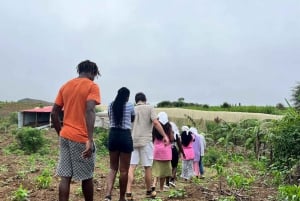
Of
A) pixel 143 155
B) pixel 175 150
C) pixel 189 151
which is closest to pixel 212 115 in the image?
pixel 189 151

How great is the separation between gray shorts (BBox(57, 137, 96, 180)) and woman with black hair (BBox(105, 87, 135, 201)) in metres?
1.23

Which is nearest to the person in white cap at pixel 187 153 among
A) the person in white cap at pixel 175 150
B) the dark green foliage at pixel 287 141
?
the person in white cap at pixel 175 150

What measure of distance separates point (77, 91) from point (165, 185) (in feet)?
14.1

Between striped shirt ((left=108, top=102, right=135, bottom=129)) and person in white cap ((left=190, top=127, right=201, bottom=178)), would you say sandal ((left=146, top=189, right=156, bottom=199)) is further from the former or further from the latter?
person in white cap ((left=190, top=127, right=201, bottom=178))

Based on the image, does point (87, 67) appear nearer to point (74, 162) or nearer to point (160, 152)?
point (74, 162)

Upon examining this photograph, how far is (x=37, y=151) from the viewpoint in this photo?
16.1 meters

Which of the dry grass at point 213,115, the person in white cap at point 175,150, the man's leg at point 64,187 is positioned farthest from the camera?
the dry grass at point 213,115

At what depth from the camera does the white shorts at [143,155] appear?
7.08m

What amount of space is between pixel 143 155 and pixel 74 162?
211 cm

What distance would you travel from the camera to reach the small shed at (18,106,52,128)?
97.1 ft

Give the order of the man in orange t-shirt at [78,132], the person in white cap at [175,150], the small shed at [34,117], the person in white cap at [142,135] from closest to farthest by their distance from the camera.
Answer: the man in orange t-shirt at [78,132] → the person in white cap at [142,135] → the person in white cap at [175,150] → the small shed at [34,117]

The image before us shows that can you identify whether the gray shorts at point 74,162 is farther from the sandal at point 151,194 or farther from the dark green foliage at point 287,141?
the dark green foliage at point 287,141

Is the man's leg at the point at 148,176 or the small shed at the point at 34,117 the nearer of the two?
the man's leg at the point at 148,176

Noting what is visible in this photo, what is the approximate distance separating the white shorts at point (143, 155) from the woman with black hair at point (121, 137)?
2.01 ft
